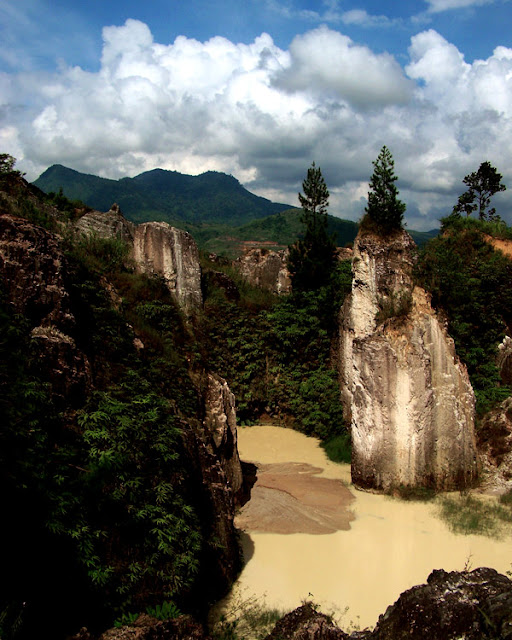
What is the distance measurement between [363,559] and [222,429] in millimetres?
3384

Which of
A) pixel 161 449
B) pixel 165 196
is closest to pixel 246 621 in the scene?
pixel 161 449

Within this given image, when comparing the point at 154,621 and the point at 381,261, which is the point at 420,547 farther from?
the point at 381,261

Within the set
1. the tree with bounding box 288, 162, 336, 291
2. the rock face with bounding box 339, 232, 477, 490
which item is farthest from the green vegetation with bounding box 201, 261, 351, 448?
the rock face with bounding box 339, 232, 477, 490

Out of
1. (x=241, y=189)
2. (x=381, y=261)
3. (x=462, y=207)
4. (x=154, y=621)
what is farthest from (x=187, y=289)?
(x=241, y=189)

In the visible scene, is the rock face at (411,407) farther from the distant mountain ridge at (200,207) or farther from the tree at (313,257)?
the distant mountain ridge at (200,207)

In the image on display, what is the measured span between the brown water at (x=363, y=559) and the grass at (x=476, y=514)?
0.67ft

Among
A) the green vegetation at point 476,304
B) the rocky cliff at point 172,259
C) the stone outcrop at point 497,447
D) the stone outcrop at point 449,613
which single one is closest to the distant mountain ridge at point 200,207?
the rocky cliff at point 172,259

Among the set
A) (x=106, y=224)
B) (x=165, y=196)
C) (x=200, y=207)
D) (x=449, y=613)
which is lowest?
(x=449, y=613)

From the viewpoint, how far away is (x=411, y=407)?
9523mm

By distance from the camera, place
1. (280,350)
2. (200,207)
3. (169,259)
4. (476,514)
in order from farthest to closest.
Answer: (200,207), (169,259), (280,350), (476,514)

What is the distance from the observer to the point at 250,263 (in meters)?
24.9

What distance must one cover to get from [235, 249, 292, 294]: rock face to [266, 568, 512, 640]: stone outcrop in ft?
62.6

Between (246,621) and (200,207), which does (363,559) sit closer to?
(246,621)

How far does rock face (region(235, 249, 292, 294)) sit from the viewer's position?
23.0m
